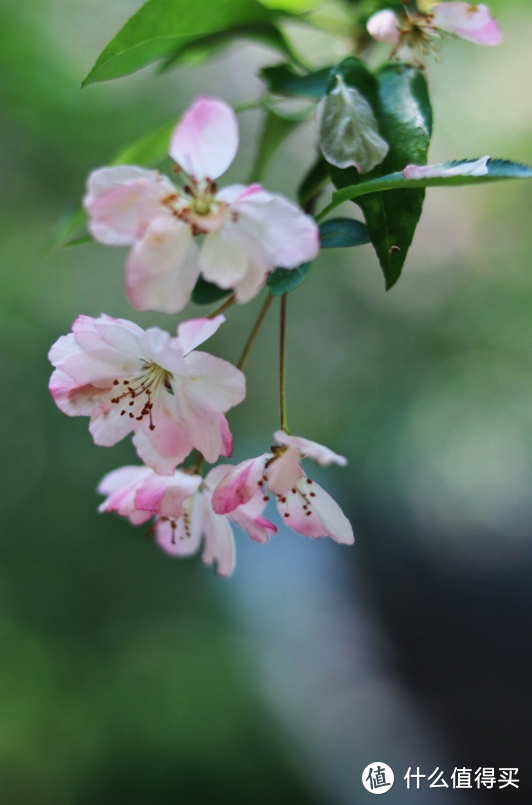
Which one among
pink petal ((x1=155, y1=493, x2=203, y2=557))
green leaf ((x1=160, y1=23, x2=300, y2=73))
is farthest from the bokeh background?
pink petal ((x1=155, y1=493, x2=203, y2=557))

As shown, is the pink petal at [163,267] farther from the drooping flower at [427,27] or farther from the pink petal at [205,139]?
the drooping flower at [427,27]

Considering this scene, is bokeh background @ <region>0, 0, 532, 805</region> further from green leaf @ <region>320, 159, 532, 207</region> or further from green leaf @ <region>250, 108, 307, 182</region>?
green leaf @ <region>320, 159, 532, 207</region>

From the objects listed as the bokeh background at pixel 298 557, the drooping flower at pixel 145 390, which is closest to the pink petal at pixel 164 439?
the drooping flower at pixel 145 390

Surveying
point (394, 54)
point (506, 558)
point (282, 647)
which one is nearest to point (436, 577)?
point (506, 558)

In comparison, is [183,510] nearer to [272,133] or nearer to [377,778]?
[272,133]

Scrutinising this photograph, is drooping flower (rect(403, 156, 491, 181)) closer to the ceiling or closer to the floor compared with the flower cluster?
closer to the ceiling

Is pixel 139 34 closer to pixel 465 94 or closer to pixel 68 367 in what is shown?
pixel 68 367

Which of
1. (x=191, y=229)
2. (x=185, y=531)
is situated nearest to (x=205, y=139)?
(x=191, y=229)
